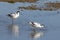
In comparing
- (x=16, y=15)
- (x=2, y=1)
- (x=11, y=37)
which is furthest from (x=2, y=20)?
(x=2, y=1)

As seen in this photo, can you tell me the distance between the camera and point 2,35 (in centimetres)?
1784

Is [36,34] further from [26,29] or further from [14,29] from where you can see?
[14,29]

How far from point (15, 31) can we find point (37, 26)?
55.3 inches

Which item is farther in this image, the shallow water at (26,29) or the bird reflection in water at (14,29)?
the bird reflection in water at (14,29)

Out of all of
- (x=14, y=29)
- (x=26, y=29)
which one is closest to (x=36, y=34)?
(x=26, y=29)

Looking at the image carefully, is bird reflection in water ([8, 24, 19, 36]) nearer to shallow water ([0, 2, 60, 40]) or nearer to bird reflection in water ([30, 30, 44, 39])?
shallow water ([0, 2, 60, 40])

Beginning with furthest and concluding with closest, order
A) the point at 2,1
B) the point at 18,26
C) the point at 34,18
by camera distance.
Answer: the point at 2,1, the point at 34,18, the point at 18,26

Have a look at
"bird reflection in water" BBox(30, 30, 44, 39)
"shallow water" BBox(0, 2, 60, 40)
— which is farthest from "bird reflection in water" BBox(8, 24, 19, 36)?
"bird reflection in water" BBox(30, 30, 44, 39)

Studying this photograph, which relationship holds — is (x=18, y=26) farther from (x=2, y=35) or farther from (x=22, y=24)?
(x=2, y=35)

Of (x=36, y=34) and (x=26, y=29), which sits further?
(x=26, y=29)

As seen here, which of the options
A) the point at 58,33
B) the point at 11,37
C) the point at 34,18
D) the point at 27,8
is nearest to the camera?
the point at 11,37

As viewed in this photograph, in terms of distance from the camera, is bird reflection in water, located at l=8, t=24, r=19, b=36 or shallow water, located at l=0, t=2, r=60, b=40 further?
bird reflection in water, located at l=8, t=24, r=19, b=36

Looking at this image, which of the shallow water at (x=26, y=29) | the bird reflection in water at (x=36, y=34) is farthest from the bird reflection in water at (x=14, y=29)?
the bird reflection in water at (x=36, y=34)

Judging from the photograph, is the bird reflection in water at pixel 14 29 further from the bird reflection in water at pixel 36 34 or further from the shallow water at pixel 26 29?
the bird reflection in water at pixel 36 34
